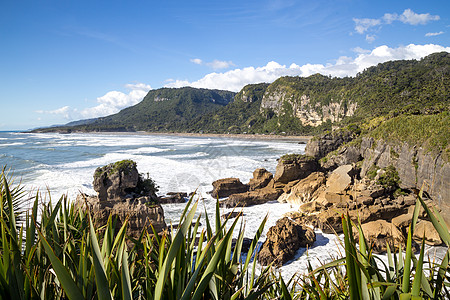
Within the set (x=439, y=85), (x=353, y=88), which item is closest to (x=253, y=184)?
(x=439, y=85)

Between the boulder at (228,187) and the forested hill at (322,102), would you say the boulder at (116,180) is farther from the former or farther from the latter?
the forested hill at (322,102)

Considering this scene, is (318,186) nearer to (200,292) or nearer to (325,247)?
(325,247)

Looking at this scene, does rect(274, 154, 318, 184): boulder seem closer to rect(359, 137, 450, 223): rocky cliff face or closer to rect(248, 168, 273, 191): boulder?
rect(248, 168, 273, 191): boulder

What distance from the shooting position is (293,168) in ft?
70.0

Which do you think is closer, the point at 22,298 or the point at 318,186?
the point at 22,298

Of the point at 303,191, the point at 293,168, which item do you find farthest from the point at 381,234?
the point at 293,168

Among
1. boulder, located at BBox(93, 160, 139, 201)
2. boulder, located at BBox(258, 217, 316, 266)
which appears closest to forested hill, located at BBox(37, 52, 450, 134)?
boulder, located at BBox(258, 217, 316, 266)

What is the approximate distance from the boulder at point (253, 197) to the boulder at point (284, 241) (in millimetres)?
6717

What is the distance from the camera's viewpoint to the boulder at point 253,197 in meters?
17.8

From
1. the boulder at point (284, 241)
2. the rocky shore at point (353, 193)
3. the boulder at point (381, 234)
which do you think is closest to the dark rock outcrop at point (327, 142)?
the rocky shore at point (353, 193)

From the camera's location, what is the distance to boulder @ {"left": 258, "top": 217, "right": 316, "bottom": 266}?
9.82m

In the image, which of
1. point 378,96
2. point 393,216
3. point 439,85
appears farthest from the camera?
point 378,96

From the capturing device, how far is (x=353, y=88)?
285 feet

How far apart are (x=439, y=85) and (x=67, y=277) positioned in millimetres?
61863
